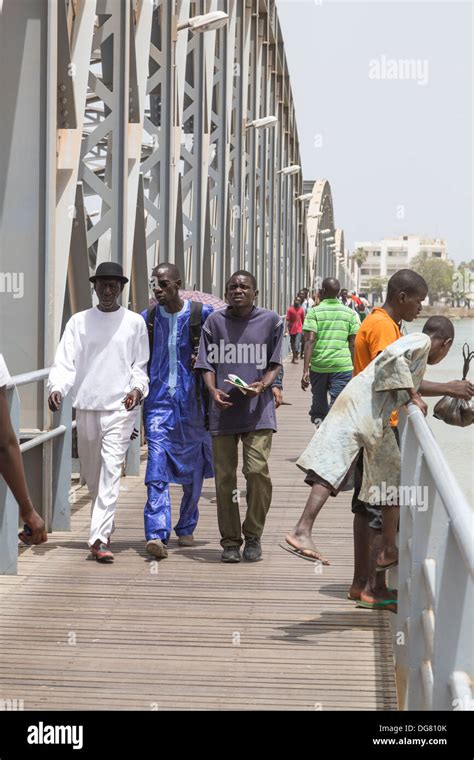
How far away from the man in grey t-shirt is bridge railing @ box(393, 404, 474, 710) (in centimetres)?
186

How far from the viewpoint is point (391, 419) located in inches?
247

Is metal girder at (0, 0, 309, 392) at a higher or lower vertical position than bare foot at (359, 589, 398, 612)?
higher

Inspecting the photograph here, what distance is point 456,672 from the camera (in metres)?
3.28

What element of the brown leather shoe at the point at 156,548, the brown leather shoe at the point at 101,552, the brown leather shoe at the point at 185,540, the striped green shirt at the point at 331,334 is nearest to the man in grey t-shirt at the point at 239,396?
the brown leather shoe at the point at 156,548

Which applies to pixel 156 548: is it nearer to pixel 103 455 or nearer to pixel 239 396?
pixel 103 455

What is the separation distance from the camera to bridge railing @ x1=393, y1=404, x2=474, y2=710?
3217 mm

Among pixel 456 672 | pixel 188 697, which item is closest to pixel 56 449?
pixel 188 697

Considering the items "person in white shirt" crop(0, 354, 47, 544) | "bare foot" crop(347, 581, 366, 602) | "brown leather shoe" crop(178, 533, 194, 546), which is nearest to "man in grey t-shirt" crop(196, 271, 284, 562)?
"brown leather shoe" crop(178, 533, 194, 546)

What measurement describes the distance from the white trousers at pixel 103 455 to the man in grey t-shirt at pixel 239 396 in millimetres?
516

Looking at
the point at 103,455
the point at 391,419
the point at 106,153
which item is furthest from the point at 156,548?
the point at 106,153

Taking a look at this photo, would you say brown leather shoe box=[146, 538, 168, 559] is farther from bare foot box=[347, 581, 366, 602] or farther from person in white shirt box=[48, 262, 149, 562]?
bare foot box=[347, 581, 366, 602]

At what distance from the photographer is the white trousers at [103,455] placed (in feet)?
25.3

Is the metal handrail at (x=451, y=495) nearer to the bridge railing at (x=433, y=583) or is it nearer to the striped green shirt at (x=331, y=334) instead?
the bridge railing at (x=433, y=583)

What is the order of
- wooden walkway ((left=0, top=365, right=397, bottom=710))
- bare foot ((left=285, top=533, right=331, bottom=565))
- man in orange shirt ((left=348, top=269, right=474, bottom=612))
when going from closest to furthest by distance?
wooden walkway ((left=0, top=365, right=397, bottom=710)) < bare foot ((left=285, top=533, right=331, bottom=565)) < man in orange shirt ((left=348, top=269, right=474, bottom=612))
